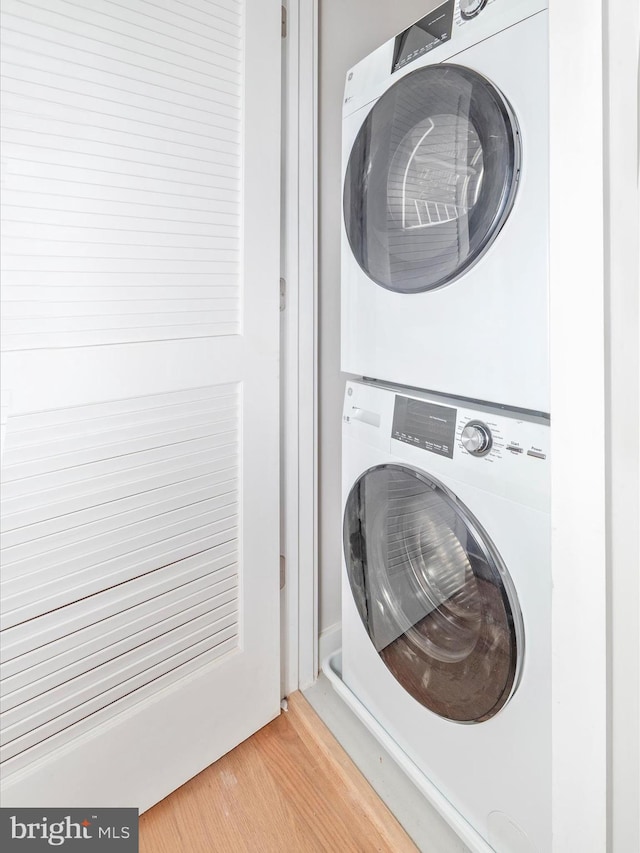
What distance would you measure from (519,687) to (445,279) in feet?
2.50

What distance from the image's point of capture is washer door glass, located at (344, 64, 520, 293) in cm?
85

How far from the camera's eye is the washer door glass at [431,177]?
85 cm

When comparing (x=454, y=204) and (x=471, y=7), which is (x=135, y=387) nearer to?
(x=454, y=204)

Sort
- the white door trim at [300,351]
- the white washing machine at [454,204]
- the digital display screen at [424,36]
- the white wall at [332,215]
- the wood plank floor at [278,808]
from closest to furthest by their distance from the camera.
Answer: the white washing machine at [454,204], the digital display screen at [424,36], the wood plank floor at [278,808], the white door trim at [300,351], the white wall at [332,215]

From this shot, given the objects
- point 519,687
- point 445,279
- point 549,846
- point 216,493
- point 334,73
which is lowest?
point 549,846

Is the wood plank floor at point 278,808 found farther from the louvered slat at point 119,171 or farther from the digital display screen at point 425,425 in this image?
the louvered slat at point 119,171

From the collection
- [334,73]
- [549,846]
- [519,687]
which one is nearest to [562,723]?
[519,687]

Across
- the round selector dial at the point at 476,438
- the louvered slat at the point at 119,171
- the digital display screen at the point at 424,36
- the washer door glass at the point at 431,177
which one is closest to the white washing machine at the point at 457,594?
the round selector dial at the point at 476,438

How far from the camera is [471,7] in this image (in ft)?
2.91

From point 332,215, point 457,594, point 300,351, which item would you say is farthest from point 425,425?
point 332,215

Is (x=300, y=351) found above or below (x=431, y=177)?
below

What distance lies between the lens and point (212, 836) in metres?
1.06

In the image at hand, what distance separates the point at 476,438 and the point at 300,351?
1.97ft

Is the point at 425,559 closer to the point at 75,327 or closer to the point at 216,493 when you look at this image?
the point at 216,493
